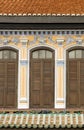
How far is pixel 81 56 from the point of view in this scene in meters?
22.8

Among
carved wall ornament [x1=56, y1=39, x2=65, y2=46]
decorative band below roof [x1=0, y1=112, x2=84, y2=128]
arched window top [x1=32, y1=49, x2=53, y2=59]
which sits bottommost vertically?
decorative band below roof [x1=0, y1=112, x2=84, y2=128]

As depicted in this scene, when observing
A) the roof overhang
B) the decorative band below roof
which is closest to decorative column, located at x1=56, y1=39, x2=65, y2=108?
the roof overhang

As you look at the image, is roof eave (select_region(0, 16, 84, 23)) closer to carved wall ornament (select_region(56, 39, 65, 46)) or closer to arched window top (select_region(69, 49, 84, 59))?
carved wall ornament (select_region(56, 39, 65, 46))

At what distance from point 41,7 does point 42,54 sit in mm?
2286

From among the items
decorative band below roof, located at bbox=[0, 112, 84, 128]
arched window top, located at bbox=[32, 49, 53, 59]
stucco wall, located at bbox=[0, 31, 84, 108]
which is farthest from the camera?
arched window top, located at bbox=[32, 49, 53, 59]

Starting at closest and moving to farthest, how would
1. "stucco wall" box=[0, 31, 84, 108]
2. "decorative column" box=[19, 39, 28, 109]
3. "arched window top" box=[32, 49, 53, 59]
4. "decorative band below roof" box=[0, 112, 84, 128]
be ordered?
"decorative band below roof" box=[0, 112, 84, 128], "stucco wall" box=[0, 31, 84, 108], "decorative column" box=[19, 39, 28, 109], "arched window top" box=[32, 49, 53, 59]

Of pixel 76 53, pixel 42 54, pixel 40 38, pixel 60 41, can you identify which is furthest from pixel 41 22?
pixel 76 53

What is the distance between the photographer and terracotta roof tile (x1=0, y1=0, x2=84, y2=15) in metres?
22.6

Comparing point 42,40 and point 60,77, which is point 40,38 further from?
point 60,77

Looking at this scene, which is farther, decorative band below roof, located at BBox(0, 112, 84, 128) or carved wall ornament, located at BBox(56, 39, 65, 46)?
carved wall ornament, located at BBox(56, 39, 65, 46)

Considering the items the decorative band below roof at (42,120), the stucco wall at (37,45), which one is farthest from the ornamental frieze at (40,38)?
the decorative band below roof at (42,120)

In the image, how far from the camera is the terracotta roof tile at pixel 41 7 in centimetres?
2262

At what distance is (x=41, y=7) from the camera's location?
23422 millimetres

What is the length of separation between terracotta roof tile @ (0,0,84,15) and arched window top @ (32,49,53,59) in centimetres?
184
